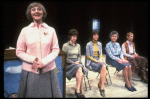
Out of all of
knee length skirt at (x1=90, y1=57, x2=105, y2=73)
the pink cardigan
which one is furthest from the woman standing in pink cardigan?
knee length skirt at (x1=90, y1=57, x2=105, y2=73)

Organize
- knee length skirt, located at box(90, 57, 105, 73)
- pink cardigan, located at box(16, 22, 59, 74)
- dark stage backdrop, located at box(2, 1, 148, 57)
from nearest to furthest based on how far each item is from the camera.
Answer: pink cardigan, located at box(16, 22, 59, 74) → knee length skirt, located at box(90, 57, 105, 73) → dark stage backdrop, located at box(2, 1, 148, 57)

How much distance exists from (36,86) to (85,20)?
22.2 feet

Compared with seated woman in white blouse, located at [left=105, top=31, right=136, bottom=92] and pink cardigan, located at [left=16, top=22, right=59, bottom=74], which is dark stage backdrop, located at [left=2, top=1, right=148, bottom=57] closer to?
seated woman in white blouse, located at [left=105, top=31, right=136, bottom=92]

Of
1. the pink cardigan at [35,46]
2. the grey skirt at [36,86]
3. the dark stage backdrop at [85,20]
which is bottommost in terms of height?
the grey skirt at [36,86]

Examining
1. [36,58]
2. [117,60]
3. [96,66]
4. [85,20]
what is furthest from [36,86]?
[85,20]

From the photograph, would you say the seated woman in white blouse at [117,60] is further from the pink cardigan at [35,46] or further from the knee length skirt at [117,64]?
the pink cardigan at [35,46]

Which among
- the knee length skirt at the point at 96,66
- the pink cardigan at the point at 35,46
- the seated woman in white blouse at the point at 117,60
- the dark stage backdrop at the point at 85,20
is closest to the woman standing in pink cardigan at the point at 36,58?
the pink cardigan at the point at 35,46

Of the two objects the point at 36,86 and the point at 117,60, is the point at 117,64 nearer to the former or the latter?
the point at 117,60

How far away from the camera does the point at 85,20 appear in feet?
25.2

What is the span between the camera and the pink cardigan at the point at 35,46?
1.44 meters

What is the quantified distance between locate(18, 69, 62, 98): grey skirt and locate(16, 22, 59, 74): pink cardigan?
0.07 meters

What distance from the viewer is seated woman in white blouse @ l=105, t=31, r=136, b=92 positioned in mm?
3156

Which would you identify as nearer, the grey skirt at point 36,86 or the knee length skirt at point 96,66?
the grey skirt at point 36,86

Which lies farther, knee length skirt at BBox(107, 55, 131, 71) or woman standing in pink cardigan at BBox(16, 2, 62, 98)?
knee length skirt at BBox(107, 55, 131, 71)
